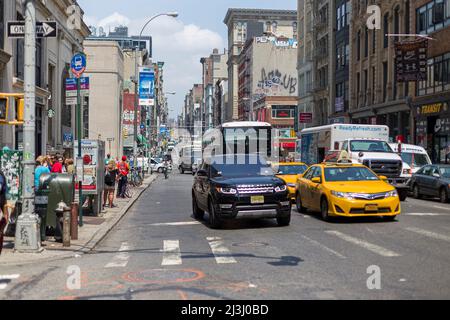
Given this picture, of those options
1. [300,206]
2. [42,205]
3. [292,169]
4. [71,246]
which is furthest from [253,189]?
[292,169]

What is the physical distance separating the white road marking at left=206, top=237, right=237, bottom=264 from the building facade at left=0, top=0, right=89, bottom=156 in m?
17.3

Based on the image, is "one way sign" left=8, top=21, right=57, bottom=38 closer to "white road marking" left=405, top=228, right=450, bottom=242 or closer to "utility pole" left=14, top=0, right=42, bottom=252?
"utility pole" left=14, top=0, right=42, bottom=252

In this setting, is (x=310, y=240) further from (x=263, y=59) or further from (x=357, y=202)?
(x=263, y=59)

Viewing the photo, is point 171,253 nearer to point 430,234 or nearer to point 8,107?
point 8,107

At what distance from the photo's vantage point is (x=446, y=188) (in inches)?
926

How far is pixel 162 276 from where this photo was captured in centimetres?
896

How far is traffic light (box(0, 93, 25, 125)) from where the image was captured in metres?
Result: 12.0

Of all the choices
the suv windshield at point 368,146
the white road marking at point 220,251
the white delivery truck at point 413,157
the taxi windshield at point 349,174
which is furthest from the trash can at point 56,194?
the white delivery truck at point 413,157

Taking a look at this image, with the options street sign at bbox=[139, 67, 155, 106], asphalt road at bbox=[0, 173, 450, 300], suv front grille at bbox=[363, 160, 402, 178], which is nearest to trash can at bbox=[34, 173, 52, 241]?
asphalt road at bbox=[0, 173, 450, 300]

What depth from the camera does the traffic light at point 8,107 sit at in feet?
39.5

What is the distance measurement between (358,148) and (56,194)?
51.2ft

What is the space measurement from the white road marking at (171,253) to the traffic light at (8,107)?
3.93 m

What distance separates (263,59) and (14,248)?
3883 inches
